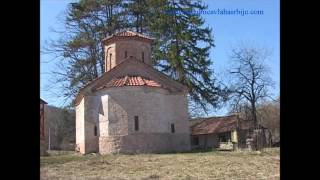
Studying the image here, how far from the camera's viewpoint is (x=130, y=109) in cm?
2439

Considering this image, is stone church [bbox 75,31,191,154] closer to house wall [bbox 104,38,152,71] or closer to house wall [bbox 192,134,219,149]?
house wall [bbox 104,38,152,71]

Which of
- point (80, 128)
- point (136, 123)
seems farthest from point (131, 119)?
point (80, 128)

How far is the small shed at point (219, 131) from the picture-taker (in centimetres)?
3086

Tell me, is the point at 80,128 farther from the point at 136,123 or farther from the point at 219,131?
the point at 219,131

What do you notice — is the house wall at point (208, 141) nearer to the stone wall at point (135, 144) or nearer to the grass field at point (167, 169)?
the stone wall at point (135, 144)

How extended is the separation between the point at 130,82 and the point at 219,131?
1028cm

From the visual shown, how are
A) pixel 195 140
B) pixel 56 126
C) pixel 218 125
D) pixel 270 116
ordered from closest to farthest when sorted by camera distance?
1. pixel 218 125
2. pixel 195 140
3. pixel 270 116
4. pixel 56 126

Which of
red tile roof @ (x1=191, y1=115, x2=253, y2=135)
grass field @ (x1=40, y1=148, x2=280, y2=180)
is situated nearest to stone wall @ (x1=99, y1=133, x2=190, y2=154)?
grass field @ (x1=40, y1=148, x2=280, y2=180)

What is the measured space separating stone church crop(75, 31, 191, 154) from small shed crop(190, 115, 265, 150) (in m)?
5.08

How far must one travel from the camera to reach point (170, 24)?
30266mm

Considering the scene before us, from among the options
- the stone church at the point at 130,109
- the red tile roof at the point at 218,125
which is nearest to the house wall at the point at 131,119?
the stone church at the point at 130,109

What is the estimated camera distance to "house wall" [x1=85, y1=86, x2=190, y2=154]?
23.9 meters

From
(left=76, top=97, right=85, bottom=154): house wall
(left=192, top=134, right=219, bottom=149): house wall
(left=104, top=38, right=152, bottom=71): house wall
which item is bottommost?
(left=192, top=134, right=219, bottom=149): house wall
